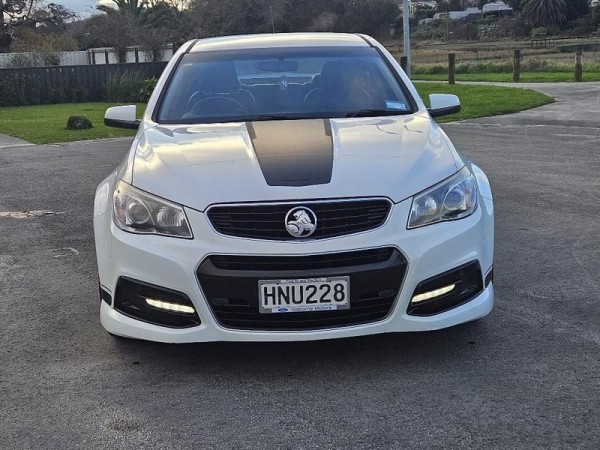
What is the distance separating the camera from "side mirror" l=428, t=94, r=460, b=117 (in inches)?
213

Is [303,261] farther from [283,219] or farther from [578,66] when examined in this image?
[578,66]

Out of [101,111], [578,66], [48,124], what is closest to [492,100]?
[578,66]

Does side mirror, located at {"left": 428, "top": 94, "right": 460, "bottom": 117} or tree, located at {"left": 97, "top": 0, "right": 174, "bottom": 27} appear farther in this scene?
tree, located at {"left": 97, "top": 0, "right": 174, "bottom": 27}

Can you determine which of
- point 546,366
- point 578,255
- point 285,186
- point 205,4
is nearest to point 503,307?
point 546,366

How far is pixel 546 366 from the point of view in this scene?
12.3 feet

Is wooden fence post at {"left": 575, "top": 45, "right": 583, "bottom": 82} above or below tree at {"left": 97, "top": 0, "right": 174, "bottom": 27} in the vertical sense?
below

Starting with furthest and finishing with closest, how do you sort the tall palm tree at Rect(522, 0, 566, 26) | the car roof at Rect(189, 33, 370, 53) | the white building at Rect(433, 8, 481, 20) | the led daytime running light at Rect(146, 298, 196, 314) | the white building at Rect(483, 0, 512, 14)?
the white building at Rect(483, 0, 512, 14)
the white building at Rect(433, 8, 481, 20)
the tall palm tree at Rect(522, 0, 566, 26)
the car roof at Rect(189, 33, 370, 53)
the led daytime running light at Rect(146, 298, 196, 314)

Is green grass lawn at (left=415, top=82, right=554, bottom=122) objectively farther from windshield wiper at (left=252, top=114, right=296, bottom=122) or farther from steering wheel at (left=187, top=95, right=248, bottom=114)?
windshield wiper at (left=252, top=114, right=296, bottom=122)

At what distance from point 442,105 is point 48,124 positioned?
1508 cm

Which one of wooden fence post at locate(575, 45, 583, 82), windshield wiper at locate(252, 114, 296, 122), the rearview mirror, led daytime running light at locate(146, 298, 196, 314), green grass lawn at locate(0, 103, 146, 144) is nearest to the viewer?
led daytime running light at locate(146, 298, 196, 314)

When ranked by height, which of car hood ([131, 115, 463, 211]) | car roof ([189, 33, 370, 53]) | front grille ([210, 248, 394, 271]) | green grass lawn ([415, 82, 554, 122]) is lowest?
green grass lawn ([415, 82, 554, 122])

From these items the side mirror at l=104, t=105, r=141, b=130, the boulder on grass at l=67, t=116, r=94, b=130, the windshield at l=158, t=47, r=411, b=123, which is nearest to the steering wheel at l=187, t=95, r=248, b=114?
the windshield at l=158, t=47, r=411, b=123

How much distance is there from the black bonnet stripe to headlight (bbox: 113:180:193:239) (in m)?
0.44

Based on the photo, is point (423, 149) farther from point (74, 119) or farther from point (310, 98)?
point (74, 119)
